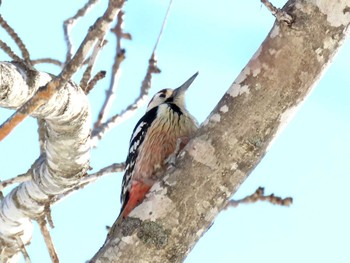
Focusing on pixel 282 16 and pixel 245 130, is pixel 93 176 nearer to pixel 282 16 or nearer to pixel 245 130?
pixel 245 130

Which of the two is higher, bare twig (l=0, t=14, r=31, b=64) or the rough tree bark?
bare twig (l=0, t=14, r=31, b=64)

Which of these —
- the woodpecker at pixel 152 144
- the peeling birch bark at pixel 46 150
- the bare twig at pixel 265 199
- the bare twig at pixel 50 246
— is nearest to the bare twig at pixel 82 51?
the peeling birch bark at pixel 46 150

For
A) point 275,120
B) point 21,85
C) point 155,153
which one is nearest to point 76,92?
point 21,85

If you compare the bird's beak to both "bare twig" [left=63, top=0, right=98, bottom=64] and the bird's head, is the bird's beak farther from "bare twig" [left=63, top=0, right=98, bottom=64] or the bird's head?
"bare twig" [left=63, top=0, right=98, bottom=64]

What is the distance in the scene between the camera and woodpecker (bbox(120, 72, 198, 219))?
421cm

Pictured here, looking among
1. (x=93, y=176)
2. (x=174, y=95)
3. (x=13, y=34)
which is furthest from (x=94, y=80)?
(x=174, y=95)

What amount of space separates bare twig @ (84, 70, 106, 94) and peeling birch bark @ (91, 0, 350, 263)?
0.69 metres

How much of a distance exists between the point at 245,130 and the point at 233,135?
5 cm

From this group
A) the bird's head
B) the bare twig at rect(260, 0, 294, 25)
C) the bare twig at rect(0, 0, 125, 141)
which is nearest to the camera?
the bare twig at rect(0, 0, 125, 141)

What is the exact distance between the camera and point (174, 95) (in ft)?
18.8

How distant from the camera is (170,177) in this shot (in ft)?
10.2

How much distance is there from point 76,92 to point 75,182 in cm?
83

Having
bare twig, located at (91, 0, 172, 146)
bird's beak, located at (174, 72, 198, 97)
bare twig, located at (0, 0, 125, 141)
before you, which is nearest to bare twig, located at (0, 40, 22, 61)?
bare twig, located at (0, 0, 125, 141)

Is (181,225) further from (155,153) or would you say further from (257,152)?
(155,153)
